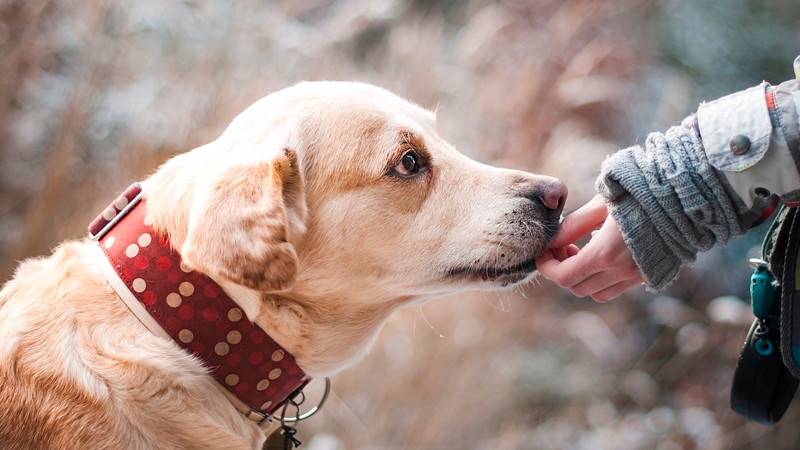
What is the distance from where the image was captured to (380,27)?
163 inches

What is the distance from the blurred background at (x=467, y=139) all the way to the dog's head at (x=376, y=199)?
1551 millimetres

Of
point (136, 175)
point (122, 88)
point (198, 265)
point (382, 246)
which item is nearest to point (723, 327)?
point (382, 246)

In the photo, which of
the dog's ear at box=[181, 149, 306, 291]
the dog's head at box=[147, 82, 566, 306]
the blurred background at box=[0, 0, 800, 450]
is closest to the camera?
the dog's ear at box=[181, 149, 306, 291]

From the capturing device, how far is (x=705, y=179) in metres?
1.62

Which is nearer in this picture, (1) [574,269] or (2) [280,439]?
(1) [574,269]

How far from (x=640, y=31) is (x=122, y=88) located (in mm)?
3228

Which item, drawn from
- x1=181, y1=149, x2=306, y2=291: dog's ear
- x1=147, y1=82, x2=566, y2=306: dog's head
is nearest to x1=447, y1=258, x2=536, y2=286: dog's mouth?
x1=147, y1=82, x2=566, y2=306: dog's head

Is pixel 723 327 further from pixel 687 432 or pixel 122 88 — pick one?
pixel 122 88

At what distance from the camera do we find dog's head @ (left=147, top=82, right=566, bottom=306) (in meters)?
1.87

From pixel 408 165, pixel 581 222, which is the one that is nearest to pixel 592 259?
pixel 581 222

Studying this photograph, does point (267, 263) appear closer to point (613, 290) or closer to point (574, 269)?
point (574, 269)

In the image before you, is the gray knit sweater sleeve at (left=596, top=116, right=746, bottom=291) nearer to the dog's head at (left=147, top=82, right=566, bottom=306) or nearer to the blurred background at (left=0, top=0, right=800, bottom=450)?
the dog's head at (left=147, top=82, right=566, bottom=306)

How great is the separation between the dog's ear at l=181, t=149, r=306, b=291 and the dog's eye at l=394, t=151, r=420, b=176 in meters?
0.41

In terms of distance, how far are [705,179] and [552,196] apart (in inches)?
18.5
